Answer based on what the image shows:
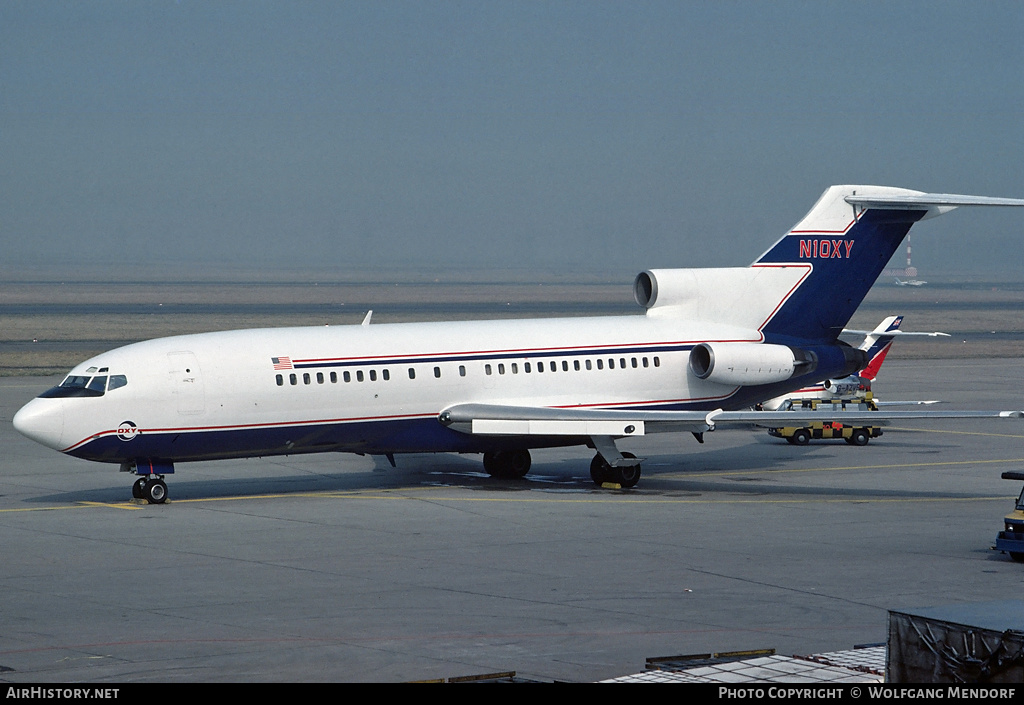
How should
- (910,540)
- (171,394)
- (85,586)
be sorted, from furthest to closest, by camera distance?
(171,394)
(910,540)
(85,586)

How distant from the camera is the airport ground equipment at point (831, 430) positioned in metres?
42.2

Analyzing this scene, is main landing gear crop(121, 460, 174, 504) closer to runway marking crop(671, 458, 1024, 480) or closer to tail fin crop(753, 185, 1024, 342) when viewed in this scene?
runway marking crop(671, 458, 1024, 480)

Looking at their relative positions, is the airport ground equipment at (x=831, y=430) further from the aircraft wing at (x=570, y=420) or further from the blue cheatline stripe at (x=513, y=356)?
the aircraft wing at (x=570, y=420)

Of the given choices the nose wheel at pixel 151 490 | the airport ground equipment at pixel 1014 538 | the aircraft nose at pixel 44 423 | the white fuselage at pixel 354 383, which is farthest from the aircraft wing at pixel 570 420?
the aircraft nose at pixel 44 423

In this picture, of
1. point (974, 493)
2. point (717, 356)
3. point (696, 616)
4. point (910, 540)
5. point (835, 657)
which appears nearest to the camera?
point (835, 657)

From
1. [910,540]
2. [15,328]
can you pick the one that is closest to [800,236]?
[910,540]

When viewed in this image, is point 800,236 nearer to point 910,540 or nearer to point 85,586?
point 910,540

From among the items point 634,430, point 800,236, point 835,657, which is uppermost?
point 800,236

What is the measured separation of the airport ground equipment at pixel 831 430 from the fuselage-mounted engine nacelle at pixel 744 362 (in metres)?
7.05

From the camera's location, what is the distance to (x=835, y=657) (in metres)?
15.2

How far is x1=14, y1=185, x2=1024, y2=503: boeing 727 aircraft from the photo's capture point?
2933 cm
